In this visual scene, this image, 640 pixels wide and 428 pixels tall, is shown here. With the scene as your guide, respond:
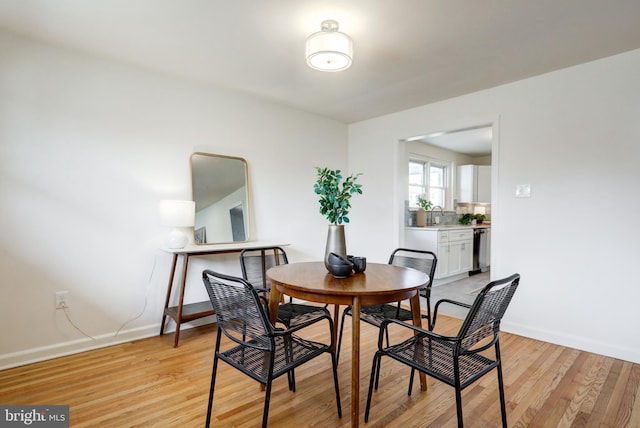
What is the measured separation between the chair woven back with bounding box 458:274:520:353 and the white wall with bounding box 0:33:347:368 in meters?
2.48

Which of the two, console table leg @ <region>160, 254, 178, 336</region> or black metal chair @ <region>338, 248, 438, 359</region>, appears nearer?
black metal chair @ <region>338, 248, 438, 359</region>

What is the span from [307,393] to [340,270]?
2.61 feet

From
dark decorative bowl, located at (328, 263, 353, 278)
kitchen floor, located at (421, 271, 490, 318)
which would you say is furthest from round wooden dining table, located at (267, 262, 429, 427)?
kitchen floor, located at (421, 271, 490, 318)

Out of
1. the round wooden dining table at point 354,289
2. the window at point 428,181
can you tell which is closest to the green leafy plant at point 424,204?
Answer: the window at point 428,181

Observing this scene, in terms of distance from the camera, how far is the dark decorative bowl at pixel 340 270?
1.90 m

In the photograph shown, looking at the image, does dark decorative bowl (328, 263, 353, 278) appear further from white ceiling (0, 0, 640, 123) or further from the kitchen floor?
the kitchen floor

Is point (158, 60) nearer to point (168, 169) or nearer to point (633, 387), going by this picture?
point (168, 169)

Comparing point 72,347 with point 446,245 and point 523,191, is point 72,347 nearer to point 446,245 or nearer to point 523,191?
point 523,191

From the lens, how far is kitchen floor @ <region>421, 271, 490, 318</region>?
12.4 ft

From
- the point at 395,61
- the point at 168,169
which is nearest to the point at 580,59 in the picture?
the point at 395,61

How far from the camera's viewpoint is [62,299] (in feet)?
8.26

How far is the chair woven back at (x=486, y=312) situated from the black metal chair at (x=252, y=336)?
65 centimetres

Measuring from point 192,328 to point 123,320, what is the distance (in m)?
0.59

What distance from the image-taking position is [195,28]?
2.21 m
